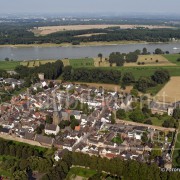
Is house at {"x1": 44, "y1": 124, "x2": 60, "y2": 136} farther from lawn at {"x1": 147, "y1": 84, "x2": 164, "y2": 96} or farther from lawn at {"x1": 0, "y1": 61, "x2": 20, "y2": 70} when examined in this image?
lawn at {"x1": 0, "y1": 61, "x2": 20, "y2": 70}

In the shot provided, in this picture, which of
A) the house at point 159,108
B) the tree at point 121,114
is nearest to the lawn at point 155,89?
the house at point 159,108

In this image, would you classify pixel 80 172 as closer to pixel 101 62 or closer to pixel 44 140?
pixel 44 140

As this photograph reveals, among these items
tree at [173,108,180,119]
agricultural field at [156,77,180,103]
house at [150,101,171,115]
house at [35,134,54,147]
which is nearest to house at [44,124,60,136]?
house at [35,134,54,147]

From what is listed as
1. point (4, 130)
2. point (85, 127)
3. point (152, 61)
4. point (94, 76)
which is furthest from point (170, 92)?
point (4, 130)

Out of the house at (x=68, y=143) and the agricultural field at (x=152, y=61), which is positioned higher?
the agricultural field at (x=152, y=61)

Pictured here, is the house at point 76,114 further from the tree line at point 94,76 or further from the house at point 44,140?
the tree line at point 94,76

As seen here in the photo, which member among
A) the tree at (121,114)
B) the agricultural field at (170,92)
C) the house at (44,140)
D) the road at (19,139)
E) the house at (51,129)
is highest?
the agricultural field at (170,92)
